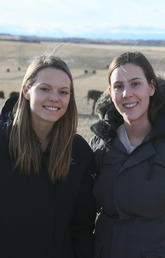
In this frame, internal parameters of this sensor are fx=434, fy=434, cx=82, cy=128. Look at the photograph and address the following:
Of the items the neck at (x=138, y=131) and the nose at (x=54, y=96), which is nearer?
the nose at (x=54, y=96)

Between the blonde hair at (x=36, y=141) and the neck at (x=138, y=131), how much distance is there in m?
0.50

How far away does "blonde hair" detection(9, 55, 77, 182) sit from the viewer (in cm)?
330

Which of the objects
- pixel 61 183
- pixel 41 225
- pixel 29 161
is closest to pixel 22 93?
pixel 29 161

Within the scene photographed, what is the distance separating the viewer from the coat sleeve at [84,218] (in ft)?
11.6

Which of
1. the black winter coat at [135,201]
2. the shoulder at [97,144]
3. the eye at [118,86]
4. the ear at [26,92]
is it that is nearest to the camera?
the black winter coat at [135,201]

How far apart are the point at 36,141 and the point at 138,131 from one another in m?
0.84

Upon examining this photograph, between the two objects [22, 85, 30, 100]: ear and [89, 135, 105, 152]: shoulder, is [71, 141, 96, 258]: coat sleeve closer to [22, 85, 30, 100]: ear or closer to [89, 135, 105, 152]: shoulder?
[89, 135, 105, 152]: shoulder

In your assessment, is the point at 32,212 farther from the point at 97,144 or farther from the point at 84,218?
the point at 97,144

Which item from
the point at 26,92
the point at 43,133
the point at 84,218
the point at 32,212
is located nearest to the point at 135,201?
the point at 84,218

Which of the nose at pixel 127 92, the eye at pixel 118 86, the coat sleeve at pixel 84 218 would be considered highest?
the eye at pixel 118 86

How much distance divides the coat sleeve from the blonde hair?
24 cm

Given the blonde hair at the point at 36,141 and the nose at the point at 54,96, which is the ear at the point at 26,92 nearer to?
the blonde hair at the point at 36,141

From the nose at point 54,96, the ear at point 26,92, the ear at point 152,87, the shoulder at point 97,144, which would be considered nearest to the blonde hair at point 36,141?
the ear at point 26,92

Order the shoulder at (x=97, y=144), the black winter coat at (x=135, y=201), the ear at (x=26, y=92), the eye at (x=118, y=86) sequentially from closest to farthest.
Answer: the black winter coat at (x=135, y=201) → the ear at (x=26, y=92) → the eye at (x=118, y=86) → the shoulder at (x=97, y=144)
